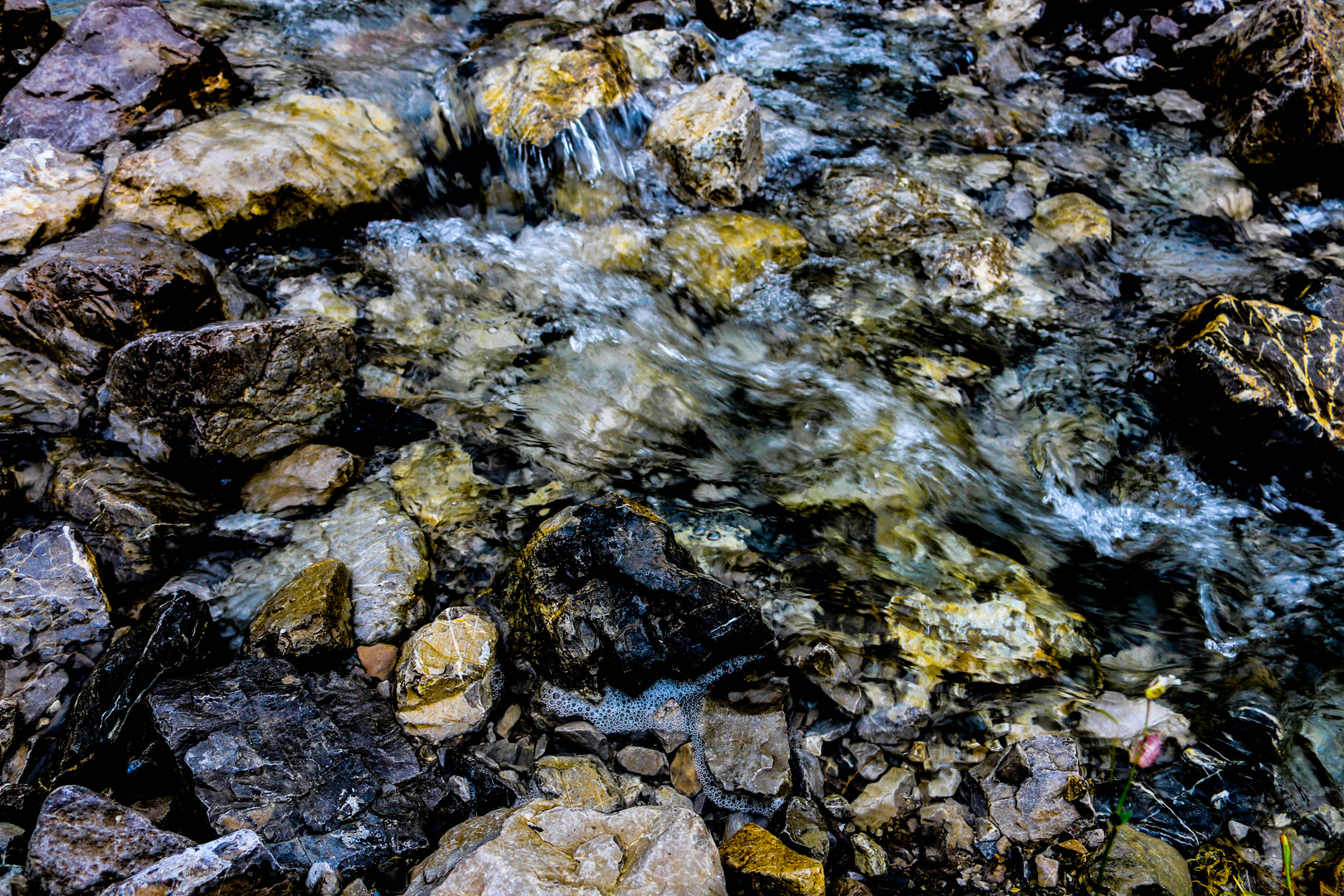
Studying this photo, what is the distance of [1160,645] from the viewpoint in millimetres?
2959

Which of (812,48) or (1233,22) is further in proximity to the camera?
(812,48)

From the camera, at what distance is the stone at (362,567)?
2793mm

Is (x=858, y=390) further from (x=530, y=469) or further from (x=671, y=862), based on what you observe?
(x=671, y=862)

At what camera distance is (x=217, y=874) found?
174 centimetres

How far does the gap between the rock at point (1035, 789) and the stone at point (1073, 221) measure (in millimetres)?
4033

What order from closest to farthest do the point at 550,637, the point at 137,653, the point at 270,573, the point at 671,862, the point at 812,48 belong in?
the point at 671,862, the point at 137,653, the point at 550,637, the point at 270,573, the point at 812,48

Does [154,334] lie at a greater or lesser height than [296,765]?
greater

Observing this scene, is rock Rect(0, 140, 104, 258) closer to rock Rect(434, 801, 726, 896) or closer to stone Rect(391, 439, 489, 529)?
stone Rect(391, 439, 489, 529)

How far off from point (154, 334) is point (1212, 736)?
4.58m

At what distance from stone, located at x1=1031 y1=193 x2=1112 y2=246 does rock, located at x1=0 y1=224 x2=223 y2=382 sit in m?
5.59

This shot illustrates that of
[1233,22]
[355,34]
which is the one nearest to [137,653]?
[355,34]

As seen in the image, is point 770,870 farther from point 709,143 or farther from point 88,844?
point 709,143

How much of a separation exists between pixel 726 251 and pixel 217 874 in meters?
4.19

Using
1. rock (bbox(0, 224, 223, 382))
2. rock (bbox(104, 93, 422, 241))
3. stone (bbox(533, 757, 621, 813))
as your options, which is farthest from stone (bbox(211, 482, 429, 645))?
rock (bbox(104, 93, 422, 241))
